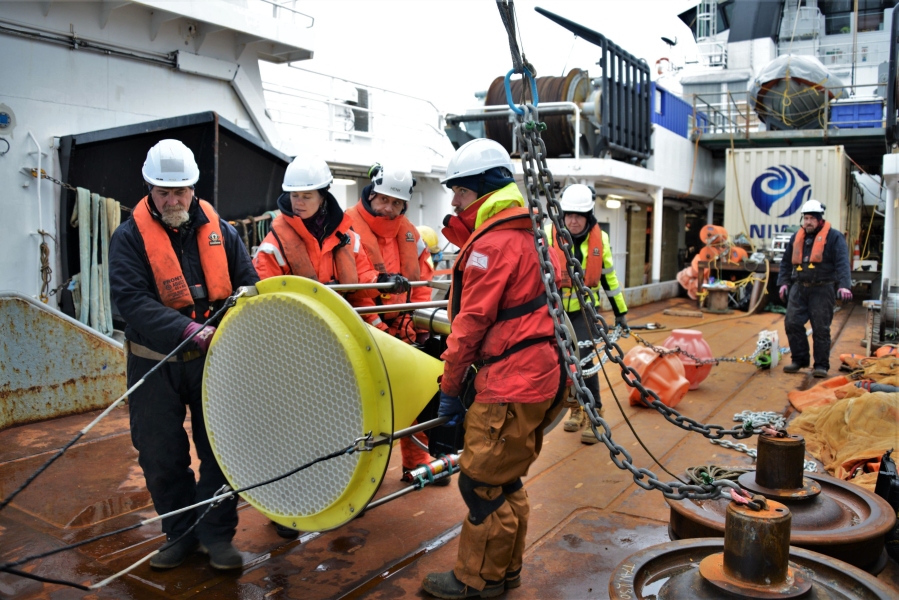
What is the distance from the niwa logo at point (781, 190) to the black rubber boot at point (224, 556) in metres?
15.4

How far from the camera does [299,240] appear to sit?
382 centimetres

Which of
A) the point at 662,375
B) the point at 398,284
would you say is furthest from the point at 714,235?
the point at 398,284

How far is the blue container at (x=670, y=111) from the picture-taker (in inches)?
626

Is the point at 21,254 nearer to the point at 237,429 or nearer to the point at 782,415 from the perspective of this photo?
the point at 237,429

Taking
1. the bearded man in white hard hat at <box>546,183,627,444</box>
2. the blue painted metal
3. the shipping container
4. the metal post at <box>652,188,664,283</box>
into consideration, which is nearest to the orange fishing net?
the bearded man in white hard hat at <box>546,183,627,444</box>

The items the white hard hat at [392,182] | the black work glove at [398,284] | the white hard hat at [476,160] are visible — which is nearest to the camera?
the white hard hat at [476,160]

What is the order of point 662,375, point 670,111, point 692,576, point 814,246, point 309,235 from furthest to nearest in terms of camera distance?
point 670,111
point 814,246
point 662,375
point 309,235
point 692,576

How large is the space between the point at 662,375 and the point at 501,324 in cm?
371

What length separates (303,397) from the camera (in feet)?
8.55

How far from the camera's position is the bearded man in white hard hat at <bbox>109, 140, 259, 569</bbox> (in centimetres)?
304

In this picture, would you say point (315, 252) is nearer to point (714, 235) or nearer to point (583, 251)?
point (583, 251)

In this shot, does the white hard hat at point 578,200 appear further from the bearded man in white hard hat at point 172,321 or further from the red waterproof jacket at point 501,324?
the bearded man in white hard hat at point 172,321

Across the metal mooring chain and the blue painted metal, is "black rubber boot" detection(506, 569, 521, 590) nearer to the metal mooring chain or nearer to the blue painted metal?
the metal mooring chain

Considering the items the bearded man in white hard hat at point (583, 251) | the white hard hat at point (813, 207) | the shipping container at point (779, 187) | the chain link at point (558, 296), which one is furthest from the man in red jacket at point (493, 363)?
the shipping container at point (779, 187)
